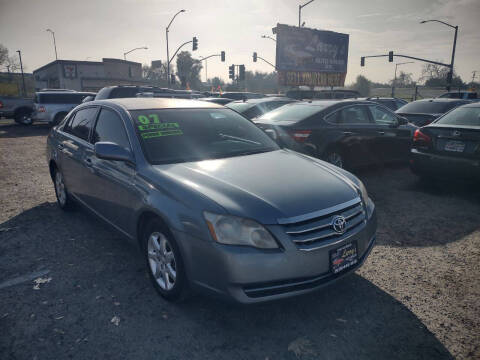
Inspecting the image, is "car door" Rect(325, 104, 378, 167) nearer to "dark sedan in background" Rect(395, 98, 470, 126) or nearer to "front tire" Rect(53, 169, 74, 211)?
"dark sedan in background" Rect(395, 98, 470, 126)

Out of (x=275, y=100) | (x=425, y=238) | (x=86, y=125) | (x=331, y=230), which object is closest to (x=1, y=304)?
(x=86, y=125)

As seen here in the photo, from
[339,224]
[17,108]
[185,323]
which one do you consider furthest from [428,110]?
[17,108]

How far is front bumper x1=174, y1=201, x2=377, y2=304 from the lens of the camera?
94.3 inches

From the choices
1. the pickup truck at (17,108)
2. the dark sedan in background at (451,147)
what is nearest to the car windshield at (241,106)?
the dark sedan in background at (451,147)

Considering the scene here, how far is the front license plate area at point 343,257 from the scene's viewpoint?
104 inches

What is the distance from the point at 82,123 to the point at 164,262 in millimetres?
2558

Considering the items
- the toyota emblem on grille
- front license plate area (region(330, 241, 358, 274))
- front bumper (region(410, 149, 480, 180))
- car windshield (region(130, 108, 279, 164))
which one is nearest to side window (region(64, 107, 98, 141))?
car windshield (region(130, 108, 279, 164))

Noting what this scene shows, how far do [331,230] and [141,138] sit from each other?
195cm

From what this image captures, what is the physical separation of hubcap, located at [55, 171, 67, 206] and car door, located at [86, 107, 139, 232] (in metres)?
1.25

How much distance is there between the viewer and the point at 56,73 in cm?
6250

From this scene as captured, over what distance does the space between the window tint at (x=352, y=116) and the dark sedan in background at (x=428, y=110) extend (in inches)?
122

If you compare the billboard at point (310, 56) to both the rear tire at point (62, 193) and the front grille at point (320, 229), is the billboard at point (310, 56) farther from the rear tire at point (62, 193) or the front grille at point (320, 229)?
the front grille at point (320, 229)

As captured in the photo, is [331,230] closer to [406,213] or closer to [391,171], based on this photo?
[406,213]

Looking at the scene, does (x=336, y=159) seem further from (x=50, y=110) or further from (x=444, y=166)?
(x=50, y=110)
